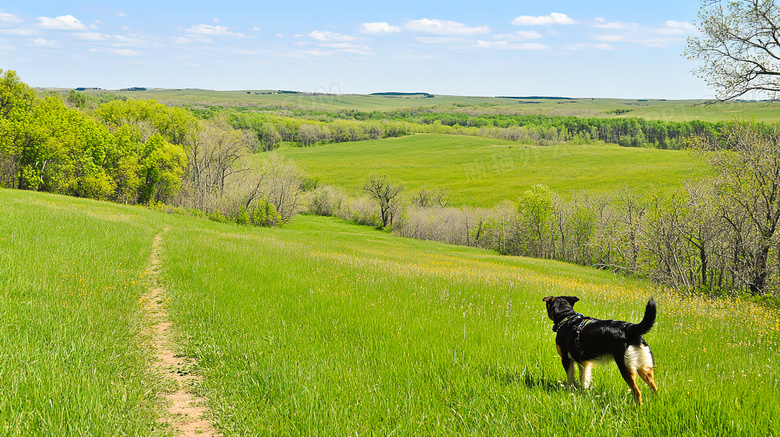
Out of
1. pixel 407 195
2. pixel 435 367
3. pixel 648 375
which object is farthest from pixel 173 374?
pixel 407 195

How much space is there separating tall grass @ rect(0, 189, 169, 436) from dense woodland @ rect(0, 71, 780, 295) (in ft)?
65.2

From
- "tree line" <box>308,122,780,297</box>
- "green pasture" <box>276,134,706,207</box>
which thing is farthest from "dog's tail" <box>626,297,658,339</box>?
"green pasture" <box>276,134,706,207</box>

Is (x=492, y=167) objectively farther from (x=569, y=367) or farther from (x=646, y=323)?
(x=646, y=323)

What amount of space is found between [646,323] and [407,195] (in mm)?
96180

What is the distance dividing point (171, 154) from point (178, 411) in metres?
65.7

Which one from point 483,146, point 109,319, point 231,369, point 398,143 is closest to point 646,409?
point 231,369

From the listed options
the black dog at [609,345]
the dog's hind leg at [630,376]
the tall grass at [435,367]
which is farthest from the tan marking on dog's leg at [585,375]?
the dog's hind leg at [630,376]

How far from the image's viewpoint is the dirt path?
157 inches

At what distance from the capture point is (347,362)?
4945mm

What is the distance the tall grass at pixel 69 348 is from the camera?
346 centimetres

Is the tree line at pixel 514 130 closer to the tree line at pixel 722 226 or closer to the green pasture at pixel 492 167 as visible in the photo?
the green pasture at pixel 492 167

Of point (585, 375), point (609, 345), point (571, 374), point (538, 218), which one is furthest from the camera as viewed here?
point (538, 218)

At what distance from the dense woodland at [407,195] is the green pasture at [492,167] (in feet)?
54.4

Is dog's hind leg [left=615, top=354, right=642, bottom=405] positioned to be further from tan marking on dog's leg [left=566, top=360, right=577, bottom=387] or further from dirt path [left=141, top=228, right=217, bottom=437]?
dirt path [left=141, top=228, right=217, bottom=437]
